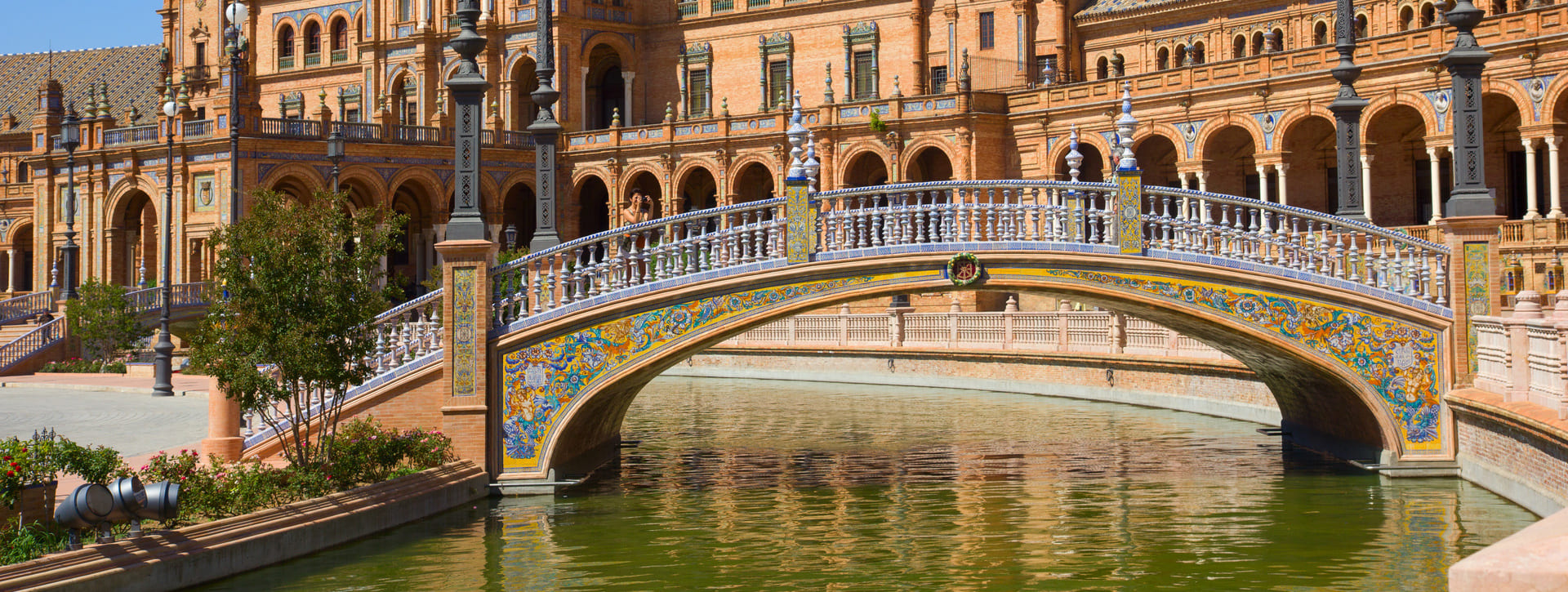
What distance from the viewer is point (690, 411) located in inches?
1125

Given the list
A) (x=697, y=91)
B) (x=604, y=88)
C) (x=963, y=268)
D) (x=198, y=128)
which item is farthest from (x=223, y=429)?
(x=604, y=88)

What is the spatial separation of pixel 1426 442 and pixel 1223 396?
901 cm

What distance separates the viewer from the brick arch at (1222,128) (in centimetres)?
4066

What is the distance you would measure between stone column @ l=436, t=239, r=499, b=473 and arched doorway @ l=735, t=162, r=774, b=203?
120 feet

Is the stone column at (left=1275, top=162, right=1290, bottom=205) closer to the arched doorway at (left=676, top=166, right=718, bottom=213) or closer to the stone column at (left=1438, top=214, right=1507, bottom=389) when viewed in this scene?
the arched doorway at (left=676, top=166, right=718, bottom=213)

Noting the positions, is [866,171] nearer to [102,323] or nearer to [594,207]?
[594,207]

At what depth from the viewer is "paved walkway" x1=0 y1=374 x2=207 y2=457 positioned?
19.7 metres

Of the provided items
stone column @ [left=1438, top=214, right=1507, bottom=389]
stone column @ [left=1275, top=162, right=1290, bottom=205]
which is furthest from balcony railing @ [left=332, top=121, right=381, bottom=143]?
stone column @ [left=1438, top=214, right=1507, bottom=389]

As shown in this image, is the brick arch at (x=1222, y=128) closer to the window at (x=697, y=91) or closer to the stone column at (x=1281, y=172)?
the stone column at (x=1281, y=172)

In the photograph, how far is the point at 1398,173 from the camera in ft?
135

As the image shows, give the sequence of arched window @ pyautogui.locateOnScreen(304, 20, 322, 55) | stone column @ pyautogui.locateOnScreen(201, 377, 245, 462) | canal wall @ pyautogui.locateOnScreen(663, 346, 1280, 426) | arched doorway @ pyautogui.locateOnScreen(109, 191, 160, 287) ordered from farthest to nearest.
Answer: arched window @ pyautogui.locateOnScreen(304, 20, 322, 55), arched doorway @ pyautogui.locateOnScreen(109, 191, 160, 287), canal wall @ pyautogui.locateOnScreen(663, 346, 1280, 426), stone column @ pyautogui.locateOnScreen(201, 377, 245, 462)

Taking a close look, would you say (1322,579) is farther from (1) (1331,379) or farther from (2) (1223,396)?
(2) (1223,396)

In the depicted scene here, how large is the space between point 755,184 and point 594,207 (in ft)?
23.0

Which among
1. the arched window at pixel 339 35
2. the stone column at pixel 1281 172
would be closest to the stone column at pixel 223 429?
the stone column at pixel 1281 172
